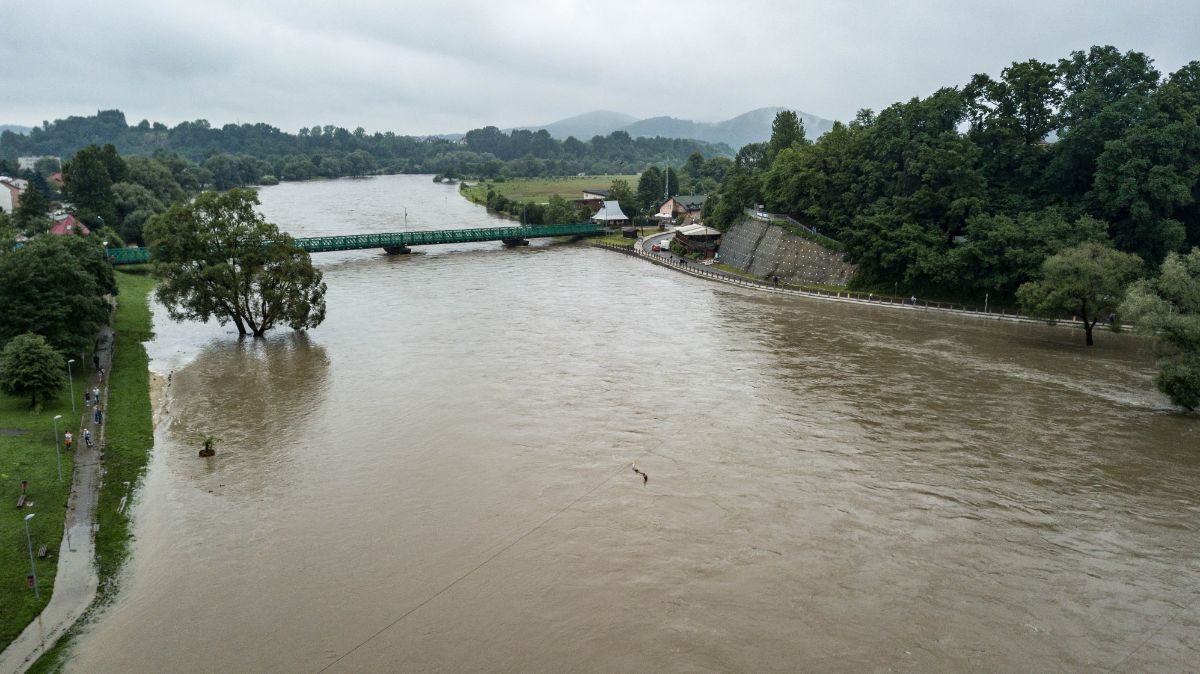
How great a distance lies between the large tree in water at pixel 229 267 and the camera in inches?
1458

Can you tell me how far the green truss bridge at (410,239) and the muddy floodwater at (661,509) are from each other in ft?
81.9

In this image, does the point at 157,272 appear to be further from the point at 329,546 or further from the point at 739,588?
the point at 739,588

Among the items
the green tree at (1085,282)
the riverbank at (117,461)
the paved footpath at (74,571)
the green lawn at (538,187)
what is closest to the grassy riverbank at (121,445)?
the riverbank at (117,461)

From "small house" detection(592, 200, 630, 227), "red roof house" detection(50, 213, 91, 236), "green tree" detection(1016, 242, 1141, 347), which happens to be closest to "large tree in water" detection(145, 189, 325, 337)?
"red roof house" detection(50, 213, 91, 236)

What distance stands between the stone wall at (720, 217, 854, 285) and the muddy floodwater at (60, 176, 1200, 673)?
1525 centimetres

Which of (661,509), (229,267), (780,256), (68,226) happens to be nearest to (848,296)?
(780,256)

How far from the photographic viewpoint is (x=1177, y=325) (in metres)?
26.2

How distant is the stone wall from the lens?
52312mm

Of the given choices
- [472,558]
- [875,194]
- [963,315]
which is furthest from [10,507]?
[875,194]

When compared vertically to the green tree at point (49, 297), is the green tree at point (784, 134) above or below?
above

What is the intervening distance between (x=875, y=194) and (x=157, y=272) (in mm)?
43605

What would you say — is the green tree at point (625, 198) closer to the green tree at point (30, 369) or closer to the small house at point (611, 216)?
the small house at point (611, 216)

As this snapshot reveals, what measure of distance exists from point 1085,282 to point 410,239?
2013 inches

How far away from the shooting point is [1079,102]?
45.7 meters
